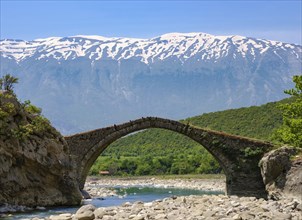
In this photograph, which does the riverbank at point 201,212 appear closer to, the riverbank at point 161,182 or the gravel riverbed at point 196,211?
the gravel riverbed at point 196,211

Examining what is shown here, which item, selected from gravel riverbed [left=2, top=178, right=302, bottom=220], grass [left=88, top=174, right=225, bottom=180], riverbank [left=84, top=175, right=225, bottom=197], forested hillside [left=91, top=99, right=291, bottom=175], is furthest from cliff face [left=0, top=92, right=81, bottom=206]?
forested hillside [left=91, top=99, right=291, bottom=175]

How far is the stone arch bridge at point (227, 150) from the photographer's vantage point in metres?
37.4

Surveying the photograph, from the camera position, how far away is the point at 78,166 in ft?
133

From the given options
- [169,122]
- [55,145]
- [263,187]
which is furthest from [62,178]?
[263,187]

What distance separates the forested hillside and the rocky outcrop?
49.1m

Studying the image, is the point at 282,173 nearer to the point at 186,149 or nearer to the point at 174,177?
the point at 174,177

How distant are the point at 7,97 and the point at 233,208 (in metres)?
15.1

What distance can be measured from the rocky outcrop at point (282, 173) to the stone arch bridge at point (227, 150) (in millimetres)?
2116

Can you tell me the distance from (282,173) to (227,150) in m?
5.92

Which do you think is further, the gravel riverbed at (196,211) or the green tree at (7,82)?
the green tree at (7,82)

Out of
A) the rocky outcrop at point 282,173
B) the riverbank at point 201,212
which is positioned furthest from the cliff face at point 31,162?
the rocky outcrop at point 282,173

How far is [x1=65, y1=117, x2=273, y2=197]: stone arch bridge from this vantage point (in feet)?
123

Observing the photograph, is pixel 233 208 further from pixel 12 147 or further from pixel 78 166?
pixel 78 166

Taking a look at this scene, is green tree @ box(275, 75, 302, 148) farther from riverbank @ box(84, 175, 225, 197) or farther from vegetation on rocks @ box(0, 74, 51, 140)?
riverbank @ box(84, 175, 225, 197)
